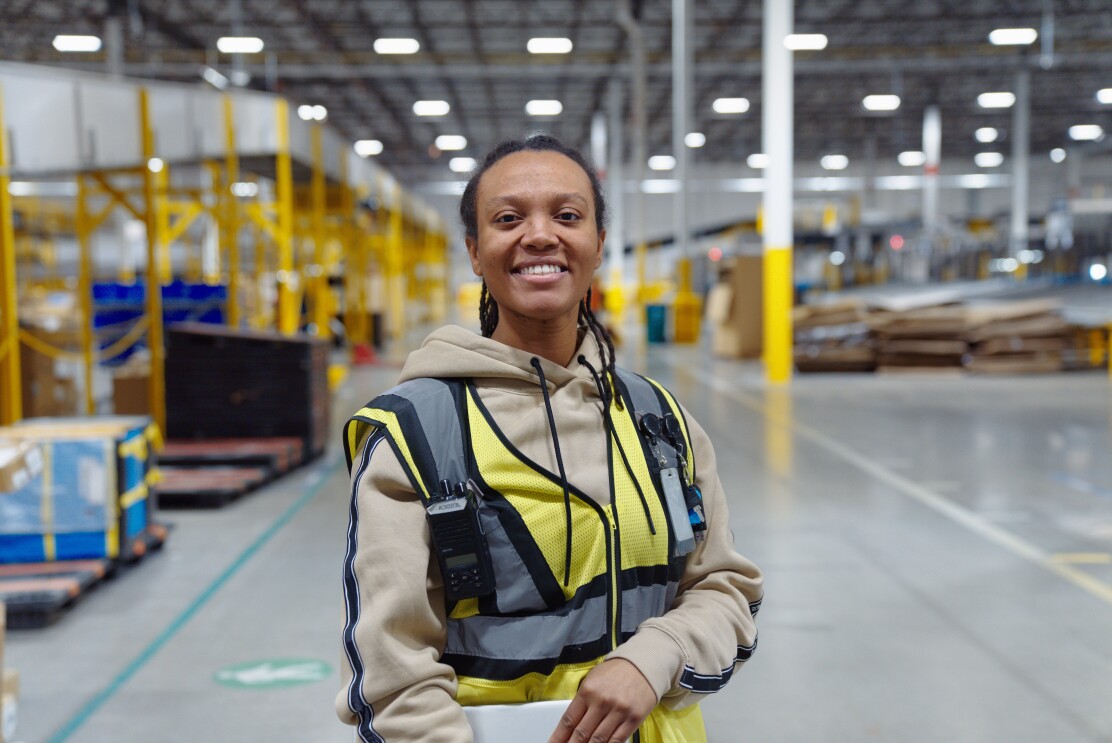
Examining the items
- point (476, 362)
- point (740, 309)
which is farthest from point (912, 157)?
point (476, 362)

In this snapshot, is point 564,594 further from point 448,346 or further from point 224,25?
point 224,25

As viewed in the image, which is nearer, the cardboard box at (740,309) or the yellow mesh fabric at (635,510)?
the yellow mesh fabric at (635,510)

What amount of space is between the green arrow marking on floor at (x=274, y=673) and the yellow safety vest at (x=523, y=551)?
2727 millimetres

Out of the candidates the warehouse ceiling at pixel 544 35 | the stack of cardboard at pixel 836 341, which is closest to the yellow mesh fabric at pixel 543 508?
the stack of cardboard at pixel 836 341

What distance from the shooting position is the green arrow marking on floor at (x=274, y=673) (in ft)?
12.9

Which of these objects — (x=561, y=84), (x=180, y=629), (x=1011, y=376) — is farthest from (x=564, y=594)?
(x=561, y=84)

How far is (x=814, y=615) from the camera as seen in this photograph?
184 inches

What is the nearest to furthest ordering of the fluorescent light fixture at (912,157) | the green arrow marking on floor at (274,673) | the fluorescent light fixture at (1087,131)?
1. the green arrow marking on floor at (274,673)
2. the fluorescent light fixture at (1087,131)
3. the fluorescent light fixture at (912,157)

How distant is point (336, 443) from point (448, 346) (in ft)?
30.1

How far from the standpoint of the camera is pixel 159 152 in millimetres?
9352

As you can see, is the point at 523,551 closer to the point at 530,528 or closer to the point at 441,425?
the point at 530,528

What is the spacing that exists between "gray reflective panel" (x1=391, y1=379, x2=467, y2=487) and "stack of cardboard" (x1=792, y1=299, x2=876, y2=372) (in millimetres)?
15711

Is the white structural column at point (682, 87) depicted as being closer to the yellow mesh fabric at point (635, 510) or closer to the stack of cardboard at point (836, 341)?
the stack of cardboard at point (836, 341)

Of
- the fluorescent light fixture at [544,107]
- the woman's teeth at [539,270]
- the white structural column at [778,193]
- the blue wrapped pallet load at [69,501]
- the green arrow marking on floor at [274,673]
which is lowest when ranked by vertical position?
the green arrow marking on floor at [274,673]
